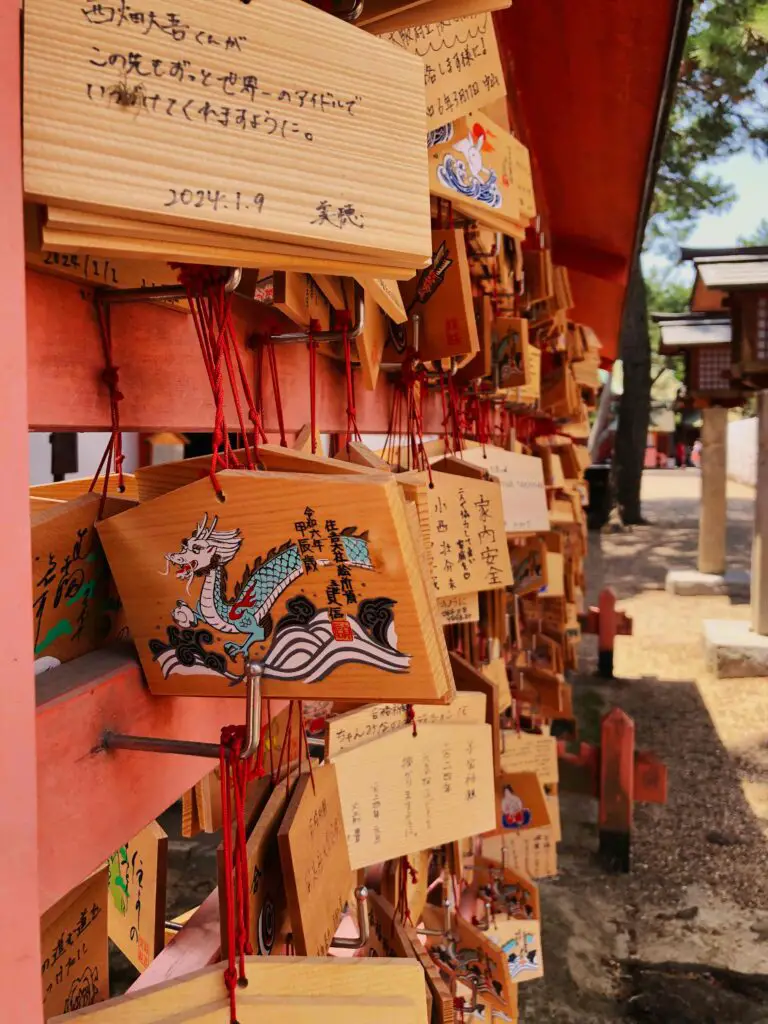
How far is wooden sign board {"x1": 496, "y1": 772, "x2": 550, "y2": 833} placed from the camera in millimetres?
2287

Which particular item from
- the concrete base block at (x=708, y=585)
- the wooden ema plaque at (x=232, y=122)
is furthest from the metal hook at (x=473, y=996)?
the concrete base block at (x=708, y=585)

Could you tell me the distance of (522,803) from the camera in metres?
2.31

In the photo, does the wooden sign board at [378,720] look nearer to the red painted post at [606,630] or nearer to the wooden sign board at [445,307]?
the wooden sign board at [445,307]

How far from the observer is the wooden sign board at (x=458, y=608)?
4.91ft

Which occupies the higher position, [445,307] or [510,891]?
[445,307]

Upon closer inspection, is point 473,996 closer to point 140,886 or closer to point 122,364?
point 140,886

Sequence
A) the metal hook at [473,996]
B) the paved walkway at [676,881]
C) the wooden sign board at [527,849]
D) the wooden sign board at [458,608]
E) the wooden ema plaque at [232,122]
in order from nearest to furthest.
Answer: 1. the wooden ema plaque at [232,122]
2. the wooden sign board at [458,608]
3. the metal hook at [473,996]
4. the wooden sign board at [527,849]
5. the paved walkway at [676,881]

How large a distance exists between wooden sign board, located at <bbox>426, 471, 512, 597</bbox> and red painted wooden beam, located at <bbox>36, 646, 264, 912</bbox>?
63 centimetres

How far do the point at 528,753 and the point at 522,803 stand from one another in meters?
0.34

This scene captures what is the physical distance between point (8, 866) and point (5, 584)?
17 centimetres

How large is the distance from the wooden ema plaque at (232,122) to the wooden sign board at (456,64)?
0.47 metres

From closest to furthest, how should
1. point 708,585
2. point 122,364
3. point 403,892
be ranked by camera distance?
point 122,364
point 403,892
point 708,585

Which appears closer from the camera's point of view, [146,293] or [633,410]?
[146,293]

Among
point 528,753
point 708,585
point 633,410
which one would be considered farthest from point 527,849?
point 633,410
